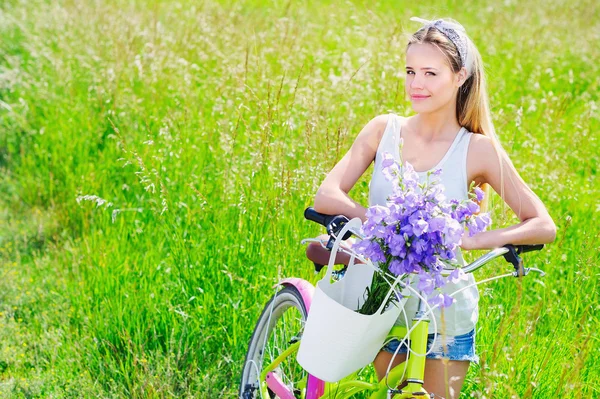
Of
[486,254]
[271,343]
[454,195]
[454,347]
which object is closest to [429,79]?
[454,195]

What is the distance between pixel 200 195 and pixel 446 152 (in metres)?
1.58

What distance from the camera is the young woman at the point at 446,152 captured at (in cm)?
282

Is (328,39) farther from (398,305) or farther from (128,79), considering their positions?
(398,305)

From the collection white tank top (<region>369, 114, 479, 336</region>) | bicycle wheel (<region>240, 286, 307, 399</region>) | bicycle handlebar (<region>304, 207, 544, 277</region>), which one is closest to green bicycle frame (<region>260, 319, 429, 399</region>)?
white tank top (<region>369, 114, 479, 336</region>)

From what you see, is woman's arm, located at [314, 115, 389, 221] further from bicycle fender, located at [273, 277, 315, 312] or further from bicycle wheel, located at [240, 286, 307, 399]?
A: bicycle wheel, located at [240, 286, 307, 399]

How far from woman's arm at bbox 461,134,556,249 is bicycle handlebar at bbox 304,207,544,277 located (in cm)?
3

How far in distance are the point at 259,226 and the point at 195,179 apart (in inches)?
36.6

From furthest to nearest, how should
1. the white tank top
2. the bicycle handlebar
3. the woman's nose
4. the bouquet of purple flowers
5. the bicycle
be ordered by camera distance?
the woman's nose
the white tank top
the bicycle
the bicycle handlebar
the bouquet of purple flowers

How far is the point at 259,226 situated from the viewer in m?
4.13

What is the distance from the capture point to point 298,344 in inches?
119

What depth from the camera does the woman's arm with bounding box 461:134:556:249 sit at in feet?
8.40

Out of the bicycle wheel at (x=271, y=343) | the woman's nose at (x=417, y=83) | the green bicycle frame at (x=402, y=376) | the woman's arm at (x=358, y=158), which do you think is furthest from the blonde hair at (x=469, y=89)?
the bicycle wheel at (x=271, y=343)

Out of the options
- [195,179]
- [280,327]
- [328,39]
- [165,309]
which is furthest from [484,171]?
[328,39]

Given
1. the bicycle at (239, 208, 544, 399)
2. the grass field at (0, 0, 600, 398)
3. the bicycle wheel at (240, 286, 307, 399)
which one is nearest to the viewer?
the bicycle at (239, 208, 544, 399)
